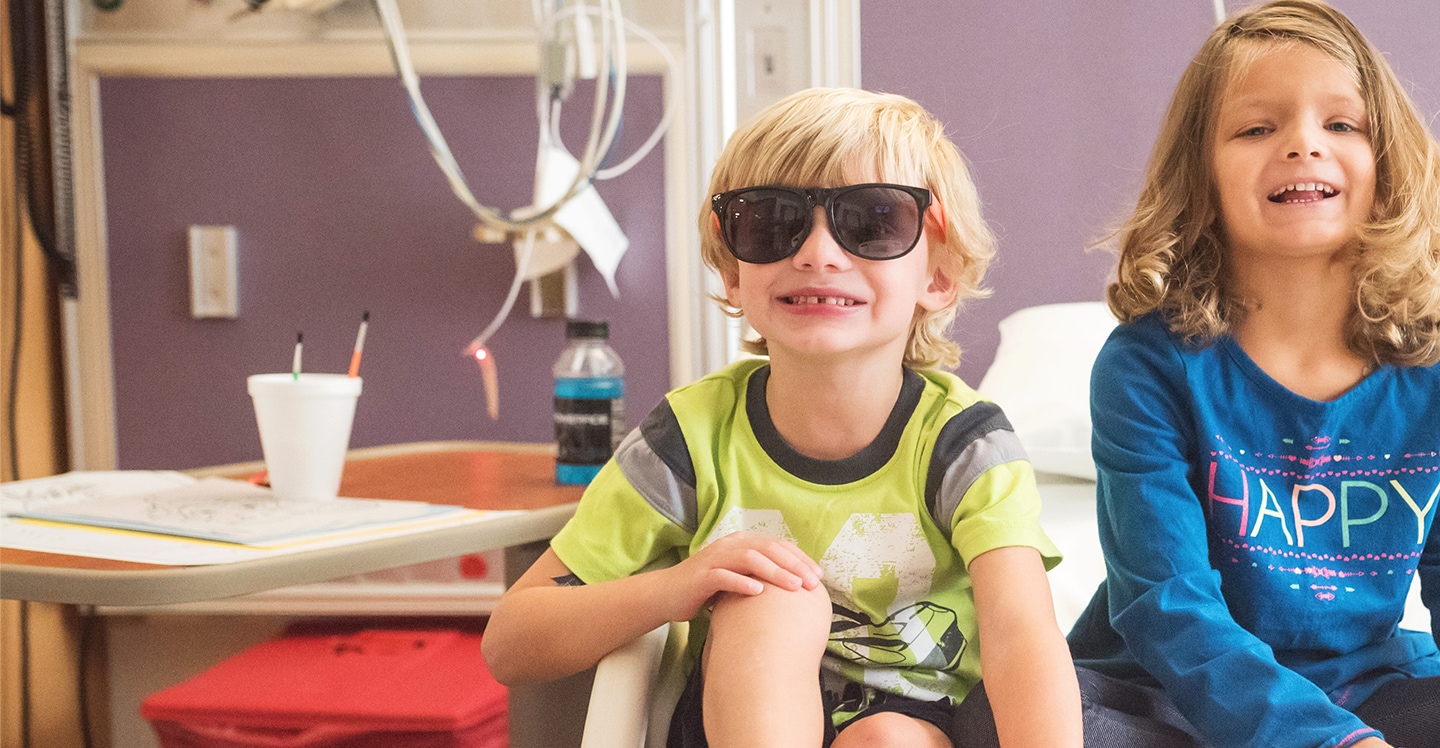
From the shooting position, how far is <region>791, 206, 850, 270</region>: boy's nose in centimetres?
83

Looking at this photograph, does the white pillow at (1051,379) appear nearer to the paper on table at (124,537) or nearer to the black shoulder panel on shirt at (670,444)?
the black shoulder panel on shirt at (670,444)

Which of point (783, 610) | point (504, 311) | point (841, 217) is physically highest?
point (841, 217)

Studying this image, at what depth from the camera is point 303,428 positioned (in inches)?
41.5

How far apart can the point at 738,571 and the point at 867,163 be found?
1.10ft

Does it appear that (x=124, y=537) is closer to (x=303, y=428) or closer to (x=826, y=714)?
(x=303, y=428)

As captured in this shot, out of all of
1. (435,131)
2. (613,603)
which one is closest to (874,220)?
(613,603)

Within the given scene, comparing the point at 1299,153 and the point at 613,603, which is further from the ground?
the point at 1299,153

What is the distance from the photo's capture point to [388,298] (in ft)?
6.04

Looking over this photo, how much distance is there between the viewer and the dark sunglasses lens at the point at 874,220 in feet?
2.72

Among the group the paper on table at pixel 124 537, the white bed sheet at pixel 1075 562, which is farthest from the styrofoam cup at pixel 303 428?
the white bed sheet at pixel 1075 562

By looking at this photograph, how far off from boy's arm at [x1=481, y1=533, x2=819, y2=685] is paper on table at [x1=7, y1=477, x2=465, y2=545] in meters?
0.19

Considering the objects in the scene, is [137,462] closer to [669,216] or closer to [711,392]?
[669,216]

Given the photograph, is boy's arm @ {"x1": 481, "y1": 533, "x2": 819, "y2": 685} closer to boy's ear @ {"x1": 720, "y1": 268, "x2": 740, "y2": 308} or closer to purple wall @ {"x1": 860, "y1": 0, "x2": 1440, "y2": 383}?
boy's ear @ {"x1": 720, "y1": 268, "x2": 740, "y2": 308}

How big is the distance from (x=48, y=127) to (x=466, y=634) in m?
1.07
